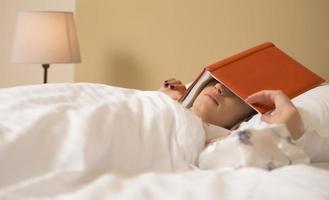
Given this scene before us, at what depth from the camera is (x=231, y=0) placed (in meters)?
1.70

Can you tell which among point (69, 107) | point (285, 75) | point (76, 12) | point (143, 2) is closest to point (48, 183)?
point (69, 107)

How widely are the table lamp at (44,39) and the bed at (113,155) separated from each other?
0.98 m

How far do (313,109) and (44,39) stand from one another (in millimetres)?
1270

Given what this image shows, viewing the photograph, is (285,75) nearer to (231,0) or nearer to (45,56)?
(231,0)

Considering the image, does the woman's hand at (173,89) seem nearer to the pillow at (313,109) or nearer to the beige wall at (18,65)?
the pillow at (313,109)

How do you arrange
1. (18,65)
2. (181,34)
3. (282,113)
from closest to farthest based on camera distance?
(282,113)
(181,34)
(18,65)

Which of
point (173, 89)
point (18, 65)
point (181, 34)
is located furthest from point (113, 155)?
point (18, 65)

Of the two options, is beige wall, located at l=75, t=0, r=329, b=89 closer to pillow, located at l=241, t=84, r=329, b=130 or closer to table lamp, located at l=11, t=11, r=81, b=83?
table lamp, located at l=11, t=11, r=81, b=83

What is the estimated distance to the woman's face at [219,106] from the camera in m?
1.15

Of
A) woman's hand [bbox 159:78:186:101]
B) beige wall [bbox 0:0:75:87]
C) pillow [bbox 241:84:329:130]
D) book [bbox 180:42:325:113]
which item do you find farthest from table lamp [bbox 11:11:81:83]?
pillow [bbox 241:84:329:130]

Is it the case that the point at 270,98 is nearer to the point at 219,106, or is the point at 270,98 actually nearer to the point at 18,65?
the point at 219,106

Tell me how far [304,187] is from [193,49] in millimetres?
1259

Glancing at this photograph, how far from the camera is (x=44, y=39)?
1.92 metres

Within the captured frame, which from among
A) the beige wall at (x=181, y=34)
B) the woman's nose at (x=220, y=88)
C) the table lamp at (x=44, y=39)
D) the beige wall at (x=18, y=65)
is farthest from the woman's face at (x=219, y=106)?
the beige wall at (x=18, y=65)
